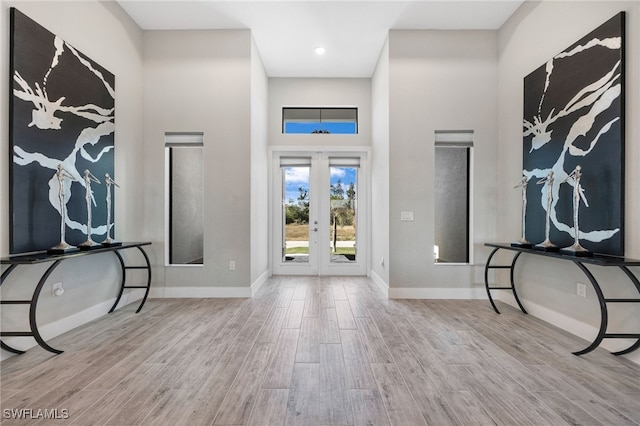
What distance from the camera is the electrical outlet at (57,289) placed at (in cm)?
292

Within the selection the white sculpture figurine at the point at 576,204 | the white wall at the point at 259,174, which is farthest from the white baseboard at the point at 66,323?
the white sculpture figurine at the point at 576,204

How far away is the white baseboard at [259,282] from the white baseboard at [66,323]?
4.90ft

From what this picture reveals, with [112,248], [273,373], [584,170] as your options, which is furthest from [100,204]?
[584,170]

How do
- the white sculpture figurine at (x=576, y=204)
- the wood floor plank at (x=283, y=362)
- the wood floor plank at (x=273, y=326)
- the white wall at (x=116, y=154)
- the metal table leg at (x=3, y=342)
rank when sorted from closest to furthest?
the wood floor plank at (x=283, y=362), the metal table leg at (x=3, y=342), the white wall at (x=116, y=154), the white sculpture figurine at (x=576, y=204), the wood floor plank at (x=273, y=326)

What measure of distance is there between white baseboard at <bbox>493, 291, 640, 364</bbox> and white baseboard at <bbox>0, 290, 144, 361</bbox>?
15.6 ft

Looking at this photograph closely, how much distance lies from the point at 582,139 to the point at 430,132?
5.61 feet

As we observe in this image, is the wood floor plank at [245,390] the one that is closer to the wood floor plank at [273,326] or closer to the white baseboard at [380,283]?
the wood floor plank at [273,326]

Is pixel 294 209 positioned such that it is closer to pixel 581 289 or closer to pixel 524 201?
pixel 524 201

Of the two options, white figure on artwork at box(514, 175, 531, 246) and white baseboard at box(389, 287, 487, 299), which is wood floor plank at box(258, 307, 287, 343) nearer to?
white baseboard at box(389, 287, 487, 299)

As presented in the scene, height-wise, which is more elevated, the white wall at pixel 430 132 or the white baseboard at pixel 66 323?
the white wall at pixel 430 132

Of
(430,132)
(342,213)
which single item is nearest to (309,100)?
(342,213)

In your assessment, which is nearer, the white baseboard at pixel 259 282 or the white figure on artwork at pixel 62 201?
the white figure on artwork at pixel 62 201

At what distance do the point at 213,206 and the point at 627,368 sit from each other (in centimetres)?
433

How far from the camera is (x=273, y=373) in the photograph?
7.37 feet
